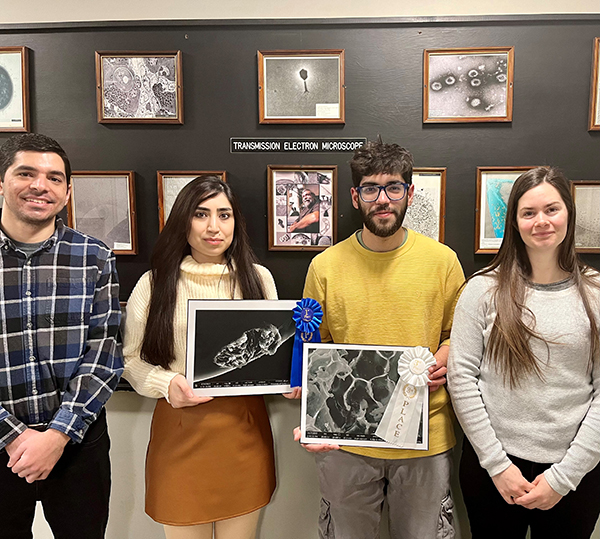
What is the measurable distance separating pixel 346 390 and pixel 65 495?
111cm

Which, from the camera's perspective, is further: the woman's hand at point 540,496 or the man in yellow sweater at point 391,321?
the man in yellow sweater at point 391,321

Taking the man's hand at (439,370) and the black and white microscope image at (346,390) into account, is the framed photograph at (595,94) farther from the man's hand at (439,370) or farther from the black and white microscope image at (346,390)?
the black and white microscope image at (346,390)

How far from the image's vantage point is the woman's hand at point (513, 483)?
1371 millimetres

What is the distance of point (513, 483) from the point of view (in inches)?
53.9

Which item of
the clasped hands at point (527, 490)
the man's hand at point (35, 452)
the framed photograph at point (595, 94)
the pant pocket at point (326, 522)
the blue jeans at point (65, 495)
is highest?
the framed photograph at point (595, 94)

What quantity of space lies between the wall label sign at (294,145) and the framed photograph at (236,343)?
2.62ft

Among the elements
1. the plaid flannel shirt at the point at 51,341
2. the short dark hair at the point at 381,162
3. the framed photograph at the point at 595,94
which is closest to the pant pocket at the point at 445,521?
A: the short dark hair at the point at 381,162

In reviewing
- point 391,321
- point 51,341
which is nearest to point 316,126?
point 391,321

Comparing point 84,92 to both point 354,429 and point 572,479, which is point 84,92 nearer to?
point 354,429

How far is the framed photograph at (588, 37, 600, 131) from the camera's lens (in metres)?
1.86

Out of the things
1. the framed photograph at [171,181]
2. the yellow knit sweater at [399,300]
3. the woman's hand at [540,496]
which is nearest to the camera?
the woman's hand at [540,496]

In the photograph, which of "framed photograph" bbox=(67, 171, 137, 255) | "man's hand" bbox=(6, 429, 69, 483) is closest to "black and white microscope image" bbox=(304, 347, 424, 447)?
"man's hand" bbox=(6, 429, 69, 483)

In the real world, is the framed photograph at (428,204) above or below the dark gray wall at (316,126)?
below

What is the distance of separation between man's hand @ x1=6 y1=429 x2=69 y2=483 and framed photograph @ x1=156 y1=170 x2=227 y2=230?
1.02 meters
